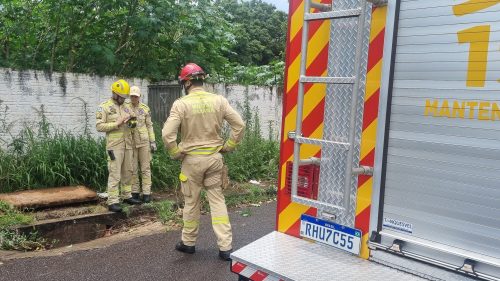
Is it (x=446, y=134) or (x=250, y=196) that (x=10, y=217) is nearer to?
(x=250, y=196)

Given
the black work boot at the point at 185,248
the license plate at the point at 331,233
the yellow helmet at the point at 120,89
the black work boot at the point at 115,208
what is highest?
the yellow helmet at the point at 120,89

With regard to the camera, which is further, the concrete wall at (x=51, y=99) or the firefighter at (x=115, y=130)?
the concrete wall at (x=51, y=99)

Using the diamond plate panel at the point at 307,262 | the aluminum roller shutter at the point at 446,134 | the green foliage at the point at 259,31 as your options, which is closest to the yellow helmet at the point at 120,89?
the diamond plate panel at the point at 307,262

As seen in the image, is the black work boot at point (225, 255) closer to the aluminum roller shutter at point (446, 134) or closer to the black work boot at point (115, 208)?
the black work boot at point (115, 208)

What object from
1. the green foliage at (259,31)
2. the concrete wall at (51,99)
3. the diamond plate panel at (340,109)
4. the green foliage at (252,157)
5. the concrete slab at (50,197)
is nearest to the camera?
the diamond plate panel at (340,109)

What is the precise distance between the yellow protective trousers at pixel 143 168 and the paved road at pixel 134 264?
137 centimetres

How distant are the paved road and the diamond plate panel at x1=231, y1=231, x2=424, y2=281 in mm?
1765

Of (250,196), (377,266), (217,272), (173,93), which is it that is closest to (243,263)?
(377,266)

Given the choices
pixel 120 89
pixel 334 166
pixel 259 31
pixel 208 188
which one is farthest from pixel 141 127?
pixel 259 31

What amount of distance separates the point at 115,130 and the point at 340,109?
4.50m

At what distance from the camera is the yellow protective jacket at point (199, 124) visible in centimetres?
466

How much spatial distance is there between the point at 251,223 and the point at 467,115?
4.55 metres

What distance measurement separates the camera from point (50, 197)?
6320 mm

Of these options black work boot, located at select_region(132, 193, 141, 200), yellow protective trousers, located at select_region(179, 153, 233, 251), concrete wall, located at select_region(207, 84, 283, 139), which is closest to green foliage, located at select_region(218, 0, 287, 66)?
concrete wall, located at select_region(207, 84, 283, 139)
